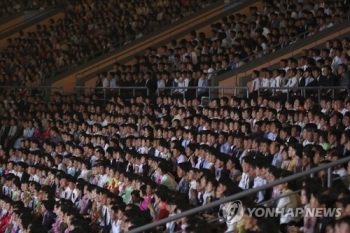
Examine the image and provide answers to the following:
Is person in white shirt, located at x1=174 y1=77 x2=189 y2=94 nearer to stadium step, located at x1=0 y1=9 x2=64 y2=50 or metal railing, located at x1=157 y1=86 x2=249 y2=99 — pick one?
metal railing, located at x1=157 y1=86 x2=249 y2=99

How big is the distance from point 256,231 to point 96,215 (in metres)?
5.58

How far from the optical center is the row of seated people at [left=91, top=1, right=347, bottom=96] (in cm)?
1942

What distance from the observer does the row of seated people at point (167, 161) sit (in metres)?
10.0

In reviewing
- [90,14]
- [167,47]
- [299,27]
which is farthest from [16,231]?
[90,14]

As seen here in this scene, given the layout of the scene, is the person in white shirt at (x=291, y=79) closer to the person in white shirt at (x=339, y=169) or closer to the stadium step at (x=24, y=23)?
the person in white shirt at (x=339, y=169)

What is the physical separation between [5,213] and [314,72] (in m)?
5.87

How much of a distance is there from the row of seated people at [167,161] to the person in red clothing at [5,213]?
0.03 m

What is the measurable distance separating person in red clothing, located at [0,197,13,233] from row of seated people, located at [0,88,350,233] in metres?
0.03

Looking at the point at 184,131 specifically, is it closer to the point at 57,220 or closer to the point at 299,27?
the point at 57,220

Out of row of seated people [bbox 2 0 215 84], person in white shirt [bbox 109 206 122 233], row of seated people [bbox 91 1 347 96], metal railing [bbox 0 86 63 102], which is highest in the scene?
row of seated people [bbox 2 0 215 84]

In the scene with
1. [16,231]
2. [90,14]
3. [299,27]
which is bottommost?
[16,231]

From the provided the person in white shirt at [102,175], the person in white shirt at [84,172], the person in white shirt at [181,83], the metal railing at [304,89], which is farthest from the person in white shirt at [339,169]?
the person in white shirt at [181,83]

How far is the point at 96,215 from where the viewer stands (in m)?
13.3

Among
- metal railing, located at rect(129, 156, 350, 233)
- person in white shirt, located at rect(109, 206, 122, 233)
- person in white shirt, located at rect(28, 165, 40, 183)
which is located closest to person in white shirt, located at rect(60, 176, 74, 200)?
person in white shirt, located at rect(28, 165, 40, 183)
